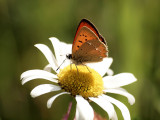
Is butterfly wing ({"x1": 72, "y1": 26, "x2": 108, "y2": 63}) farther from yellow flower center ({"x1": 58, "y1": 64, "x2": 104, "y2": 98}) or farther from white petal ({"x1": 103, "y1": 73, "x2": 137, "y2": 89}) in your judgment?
white petal ({"x1": 103, "y1": 73, "x2": 137, "y2": 89})

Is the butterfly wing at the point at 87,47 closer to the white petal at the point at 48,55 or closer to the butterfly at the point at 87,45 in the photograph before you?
the butterfly at the point at 87,45

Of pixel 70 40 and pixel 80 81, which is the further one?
pixel 70 40

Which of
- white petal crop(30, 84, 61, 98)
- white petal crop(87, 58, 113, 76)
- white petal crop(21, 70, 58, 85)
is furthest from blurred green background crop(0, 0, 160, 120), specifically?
white petal crop(30, 84, 61, 98)

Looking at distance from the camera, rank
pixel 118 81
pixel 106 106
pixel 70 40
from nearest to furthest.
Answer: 1. pixel 106 106
2. pixel 118 81
3. pixel 70 40

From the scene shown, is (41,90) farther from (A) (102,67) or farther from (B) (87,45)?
(A) (102,67)

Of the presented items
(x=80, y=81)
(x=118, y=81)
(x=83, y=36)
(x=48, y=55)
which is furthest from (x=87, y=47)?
(x=118, y=81)
